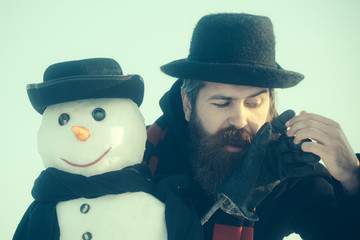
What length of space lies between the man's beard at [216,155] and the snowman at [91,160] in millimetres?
446

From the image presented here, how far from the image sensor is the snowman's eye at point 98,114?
1.84 meters

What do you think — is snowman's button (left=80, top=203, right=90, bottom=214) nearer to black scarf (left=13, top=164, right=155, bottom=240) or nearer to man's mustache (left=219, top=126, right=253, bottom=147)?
black scarf (left=13, top=164, right=155, bottom=240)

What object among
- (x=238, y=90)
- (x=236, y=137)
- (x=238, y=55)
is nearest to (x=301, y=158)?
(x=236, y=137)

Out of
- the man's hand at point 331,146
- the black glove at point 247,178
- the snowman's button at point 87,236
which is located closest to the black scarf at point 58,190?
the snowman's button at point 87,236

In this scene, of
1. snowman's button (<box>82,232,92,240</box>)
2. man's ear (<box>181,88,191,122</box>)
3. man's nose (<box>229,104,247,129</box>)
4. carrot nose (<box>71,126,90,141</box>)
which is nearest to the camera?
snowman's button (<box>82,232,92,240</box>)

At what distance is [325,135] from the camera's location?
1757mm

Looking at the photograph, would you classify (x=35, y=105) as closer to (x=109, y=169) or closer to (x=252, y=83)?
(x=109, y=169)

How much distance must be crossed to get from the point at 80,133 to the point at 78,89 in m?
0.24

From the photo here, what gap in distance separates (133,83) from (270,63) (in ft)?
2.70

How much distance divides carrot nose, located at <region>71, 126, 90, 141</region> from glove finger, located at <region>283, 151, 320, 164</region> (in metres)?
1.04

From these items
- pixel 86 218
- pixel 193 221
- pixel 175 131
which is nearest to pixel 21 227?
pixel 86 218

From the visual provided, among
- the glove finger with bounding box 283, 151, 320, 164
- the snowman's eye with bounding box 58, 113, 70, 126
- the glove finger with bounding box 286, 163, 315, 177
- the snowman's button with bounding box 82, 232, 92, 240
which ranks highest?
the snowman's eye with bounding box 58, 113, 70, 126

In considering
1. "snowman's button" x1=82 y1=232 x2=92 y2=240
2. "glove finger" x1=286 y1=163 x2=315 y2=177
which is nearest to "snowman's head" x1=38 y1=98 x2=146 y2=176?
"snowman's button" x1=82 y1=232 x2=92 y2=240

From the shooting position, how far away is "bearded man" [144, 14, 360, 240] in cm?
180
